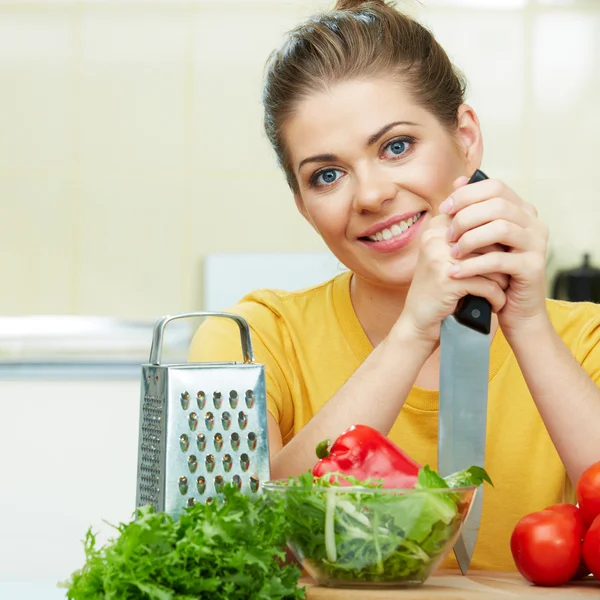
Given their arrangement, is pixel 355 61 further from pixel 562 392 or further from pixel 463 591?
pixel 463 591

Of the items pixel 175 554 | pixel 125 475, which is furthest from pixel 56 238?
pixel 175 554

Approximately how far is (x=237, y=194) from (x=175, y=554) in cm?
290

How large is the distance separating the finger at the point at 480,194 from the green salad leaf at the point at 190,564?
42 cm

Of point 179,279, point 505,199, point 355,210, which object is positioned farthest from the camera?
point 179,279

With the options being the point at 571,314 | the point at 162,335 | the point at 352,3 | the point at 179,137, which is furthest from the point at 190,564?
the point at 179,137

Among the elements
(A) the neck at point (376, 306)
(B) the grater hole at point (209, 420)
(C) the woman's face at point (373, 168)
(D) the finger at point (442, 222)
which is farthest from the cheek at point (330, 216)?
(B) the grater hole at point (209, 420)

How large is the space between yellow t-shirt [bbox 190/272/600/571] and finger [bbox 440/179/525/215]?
0.43 metres

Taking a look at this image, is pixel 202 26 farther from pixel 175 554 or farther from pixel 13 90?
pixel 175 554

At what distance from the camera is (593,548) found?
82 centimetres

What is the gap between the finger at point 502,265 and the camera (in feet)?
3.21

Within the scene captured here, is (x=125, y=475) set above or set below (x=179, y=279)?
below

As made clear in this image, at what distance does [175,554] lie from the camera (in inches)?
26.2

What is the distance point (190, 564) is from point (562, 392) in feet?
1.75

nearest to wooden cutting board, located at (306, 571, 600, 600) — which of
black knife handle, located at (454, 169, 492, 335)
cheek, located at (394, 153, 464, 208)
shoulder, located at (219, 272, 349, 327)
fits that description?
black knife handle, located at (454, 169, 492, 335)
